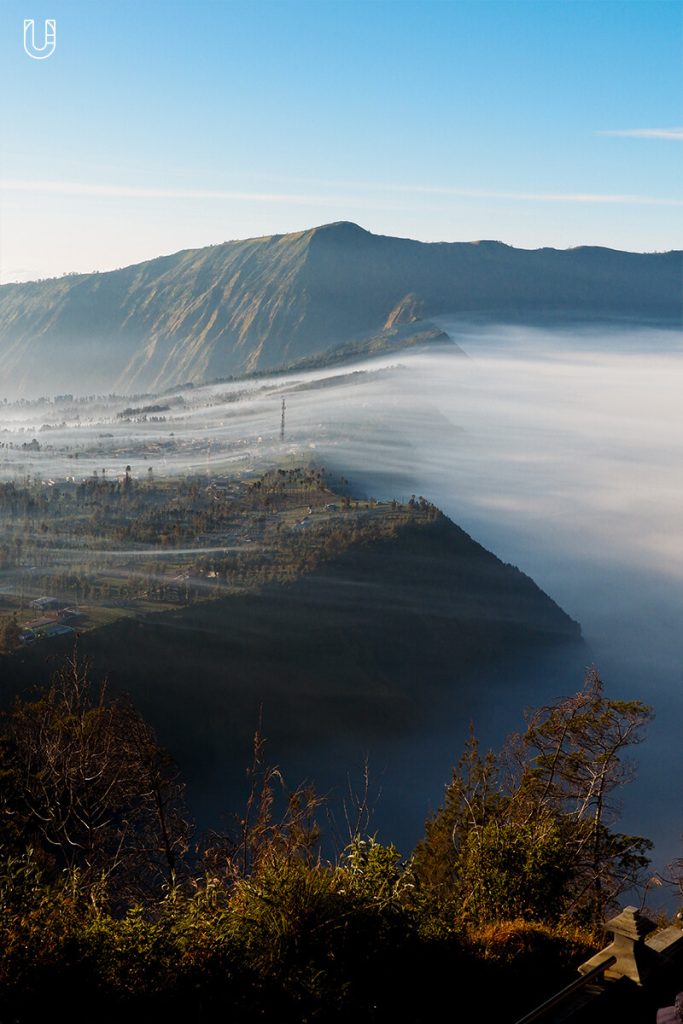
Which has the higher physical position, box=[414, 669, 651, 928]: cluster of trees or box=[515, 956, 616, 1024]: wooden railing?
box=[515, 956, 616, 1024]: wooden railing

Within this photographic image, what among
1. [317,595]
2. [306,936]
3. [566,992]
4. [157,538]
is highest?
[306,936]

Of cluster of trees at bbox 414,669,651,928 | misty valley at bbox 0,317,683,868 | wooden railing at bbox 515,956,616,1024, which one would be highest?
wooden railing at bbox 515,956,616,1024

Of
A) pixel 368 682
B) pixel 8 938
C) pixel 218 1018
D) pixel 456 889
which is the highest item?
pixel 8 938

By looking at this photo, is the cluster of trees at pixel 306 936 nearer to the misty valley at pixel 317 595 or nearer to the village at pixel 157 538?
the misty valley at pixel 317 595

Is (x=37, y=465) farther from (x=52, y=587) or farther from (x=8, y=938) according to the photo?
(x=8, y=938)

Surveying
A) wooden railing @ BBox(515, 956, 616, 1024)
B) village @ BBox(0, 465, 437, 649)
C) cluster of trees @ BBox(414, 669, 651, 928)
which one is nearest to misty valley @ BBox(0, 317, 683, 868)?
village @ BBox(0, 465, 437, 649)

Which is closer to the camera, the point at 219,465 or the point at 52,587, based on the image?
the point at 52,587

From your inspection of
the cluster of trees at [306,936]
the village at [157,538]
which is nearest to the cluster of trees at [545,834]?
the cluster of trees at [306,936]

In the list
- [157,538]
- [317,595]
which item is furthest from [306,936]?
[157,538]

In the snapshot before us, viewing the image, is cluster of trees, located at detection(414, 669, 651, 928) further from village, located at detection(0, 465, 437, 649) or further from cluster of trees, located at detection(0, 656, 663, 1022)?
village, located at detection(0, 465, 437, 649)

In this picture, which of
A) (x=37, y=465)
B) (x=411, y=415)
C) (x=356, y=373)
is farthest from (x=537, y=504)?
(x=37, y=465)

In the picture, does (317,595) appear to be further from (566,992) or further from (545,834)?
(566,992)
